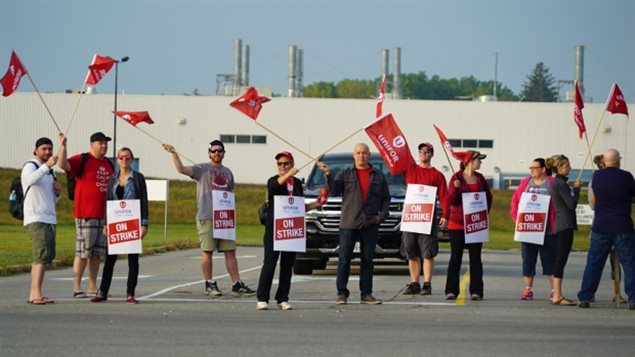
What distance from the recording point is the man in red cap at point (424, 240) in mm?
19391

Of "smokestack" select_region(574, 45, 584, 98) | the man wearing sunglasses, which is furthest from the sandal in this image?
"smokestack" select_region(574, 45, 584, 98)

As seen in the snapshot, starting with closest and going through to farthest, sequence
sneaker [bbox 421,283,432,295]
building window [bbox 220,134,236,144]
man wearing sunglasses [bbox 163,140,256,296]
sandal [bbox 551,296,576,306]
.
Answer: sandal [bbox 551,296,576,306] < man wearing sunglasses [bbox 163,140,256,296] < sneaker [bbox 421,283,432,295] < building window [bbox 220,134,236,144]

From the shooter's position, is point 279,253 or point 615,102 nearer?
point 279,253

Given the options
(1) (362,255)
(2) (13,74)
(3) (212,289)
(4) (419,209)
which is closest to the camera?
(1) (362,255)

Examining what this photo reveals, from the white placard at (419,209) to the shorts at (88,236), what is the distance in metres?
4.30

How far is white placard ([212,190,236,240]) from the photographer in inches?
736

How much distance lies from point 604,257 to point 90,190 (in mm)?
6339

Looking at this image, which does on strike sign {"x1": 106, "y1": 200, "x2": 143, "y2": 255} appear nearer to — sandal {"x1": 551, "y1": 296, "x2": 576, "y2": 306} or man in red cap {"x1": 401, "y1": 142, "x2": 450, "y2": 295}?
man in red cap {"x1": 401, "y1": 142, "x2": 450, "y2": 295}

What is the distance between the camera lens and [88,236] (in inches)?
692

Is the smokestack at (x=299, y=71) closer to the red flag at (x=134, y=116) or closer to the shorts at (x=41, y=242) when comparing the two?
the red flag at (x=134, y=116)

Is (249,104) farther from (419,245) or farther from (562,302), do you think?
(562,302)

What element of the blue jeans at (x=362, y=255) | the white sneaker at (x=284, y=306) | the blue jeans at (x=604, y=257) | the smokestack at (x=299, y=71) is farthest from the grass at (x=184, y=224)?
the smokestack at (x=299, y=71)

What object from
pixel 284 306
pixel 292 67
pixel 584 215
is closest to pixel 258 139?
pixel 292 67

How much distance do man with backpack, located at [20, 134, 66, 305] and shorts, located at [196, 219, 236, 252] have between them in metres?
2.44
